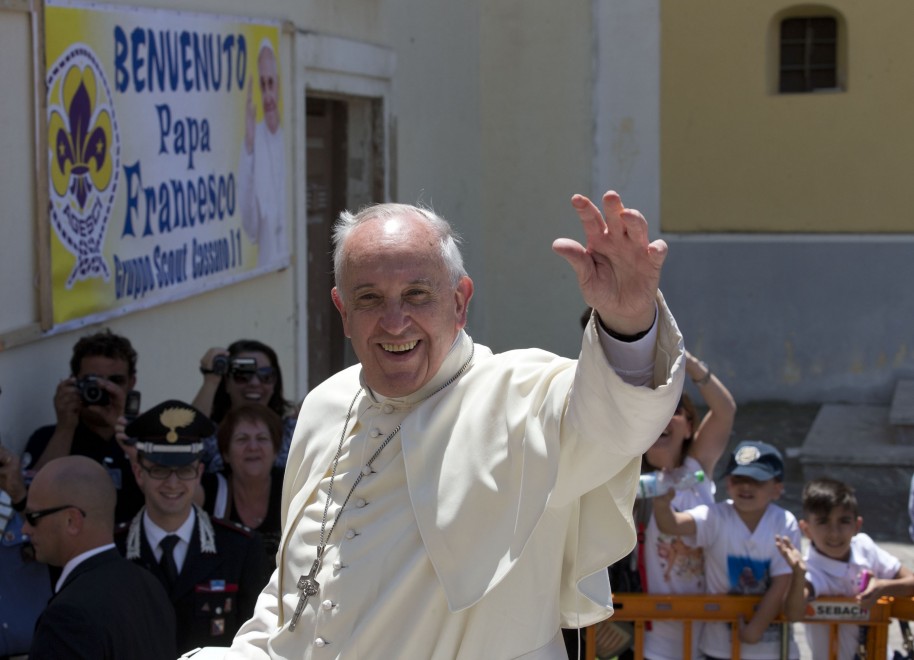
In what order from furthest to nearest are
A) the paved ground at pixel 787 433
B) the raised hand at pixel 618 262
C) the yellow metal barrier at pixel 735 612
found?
the paved ground at pixel 787 433
the yellow metal barrier at pixel 735 612
the raised hand at pixel 618 262

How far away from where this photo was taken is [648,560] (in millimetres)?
5016

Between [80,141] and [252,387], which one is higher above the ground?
[80,141]

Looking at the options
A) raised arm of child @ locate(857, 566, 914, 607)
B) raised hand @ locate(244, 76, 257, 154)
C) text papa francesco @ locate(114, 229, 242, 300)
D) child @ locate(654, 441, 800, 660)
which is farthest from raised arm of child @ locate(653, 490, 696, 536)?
raised hand @ locate(244, 76, 257, 154)

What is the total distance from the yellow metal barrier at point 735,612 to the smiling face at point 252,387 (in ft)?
6.25

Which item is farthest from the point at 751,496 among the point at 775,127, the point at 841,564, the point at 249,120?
the point at 775,127

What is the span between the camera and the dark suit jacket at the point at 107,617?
3.58 metres

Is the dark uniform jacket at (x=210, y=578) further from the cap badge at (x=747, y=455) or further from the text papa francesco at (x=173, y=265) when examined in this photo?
the text papa francesco at (x=173, y=265)

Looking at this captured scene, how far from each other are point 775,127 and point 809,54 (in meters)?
0.89

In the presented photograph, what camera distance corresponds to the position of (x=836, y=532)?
5051mm

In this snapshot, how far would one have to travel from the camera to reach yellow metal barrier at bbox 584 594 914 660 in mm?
4887

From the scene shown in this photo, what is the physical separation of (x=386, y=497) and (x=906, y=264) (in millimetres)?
10260

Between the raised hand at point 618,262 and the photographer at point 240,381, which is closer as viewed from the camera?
the raised hand at point 618,262

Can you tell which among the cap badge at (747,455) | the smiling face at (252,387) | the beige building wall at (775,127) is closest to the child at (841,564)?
the cap badge at (747,455)

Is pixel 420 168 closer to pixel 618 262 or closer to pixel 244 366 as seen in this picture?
pixel 244 366
